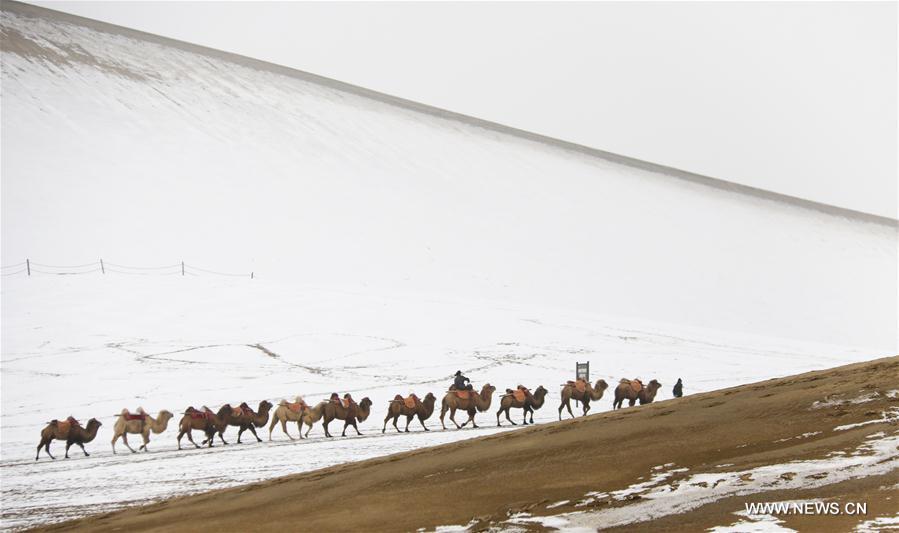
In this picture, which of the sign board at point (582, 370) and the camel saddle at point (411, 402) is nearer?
the camel saddle at point (411, 402)

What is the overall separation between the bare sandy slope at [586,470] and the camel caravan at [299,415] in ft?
20.7

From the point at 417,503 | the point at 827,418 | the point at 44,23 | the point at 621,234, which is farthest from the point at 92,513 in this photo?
the point at 44,23

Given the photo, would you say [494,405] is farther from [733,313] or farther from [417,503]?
[733,313]

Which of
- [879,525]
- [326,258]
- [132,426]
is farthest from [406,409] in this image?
[326,258]

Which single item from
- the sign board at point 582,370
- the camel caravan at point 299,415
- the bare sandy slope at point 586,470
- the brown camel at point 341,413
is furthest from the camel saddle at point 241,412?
the sign board at point 582,370

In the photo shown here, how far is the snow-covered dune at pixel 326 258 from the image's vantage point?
17.8 metres

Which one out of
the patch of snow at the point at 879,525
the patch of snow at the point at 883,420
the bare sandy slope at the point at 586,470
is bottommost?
the bare sandy slope at the point at 586,470

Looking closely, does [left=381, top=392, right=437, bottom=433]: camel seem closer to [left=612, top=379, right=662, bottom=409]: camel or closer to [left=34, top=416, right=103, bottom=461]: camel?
[left=612, top=379, right=662, bottom=409]: camel

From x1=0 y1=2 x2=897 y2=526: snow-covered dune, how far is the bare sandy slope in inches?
119

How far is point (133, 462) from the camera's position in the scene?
12.8 metres

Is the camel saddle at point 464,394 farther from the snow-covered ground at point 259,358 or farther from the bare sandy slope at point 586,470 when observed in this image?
the bare sandy slope at point 586,470

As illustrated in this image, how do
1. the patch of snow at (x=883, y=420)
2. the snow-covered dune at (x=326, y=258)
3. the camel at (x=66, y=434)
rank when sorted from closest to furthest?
the patch of snow at (x=883, y=420) → the camel at (x=66, y=434) → the snow-covered dune at (x=326, y=258)

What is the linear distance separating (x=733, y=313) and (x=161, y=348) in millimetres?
20786

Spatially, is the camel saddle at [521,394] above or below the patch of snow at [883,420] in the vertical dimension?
below
